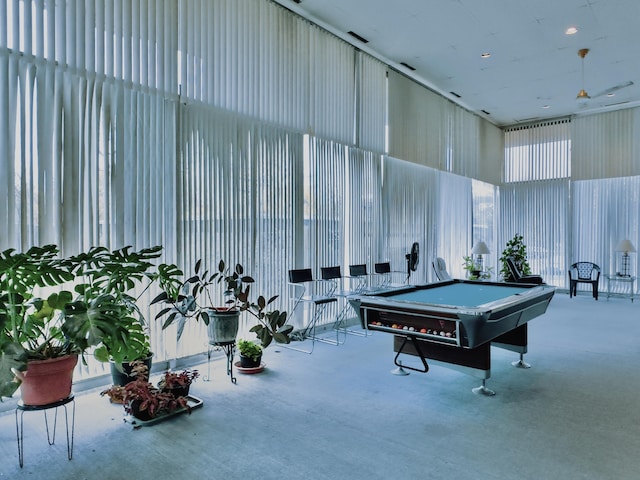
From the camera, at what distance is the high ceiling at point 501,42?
5.59 meters

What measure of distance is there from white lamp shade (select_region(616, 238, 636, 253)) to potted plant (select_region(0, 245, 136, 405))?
9748mm

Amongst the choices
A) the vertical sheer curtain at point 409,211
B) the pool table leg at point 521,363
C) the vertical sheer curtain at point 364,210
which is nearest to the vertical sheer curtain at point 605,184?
the vertical sheer curtain at point 409,211

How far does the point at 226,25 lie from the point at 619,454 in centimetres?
529

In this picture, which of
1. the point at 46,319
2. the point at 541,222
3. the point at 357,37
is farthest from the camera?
the point at 541,222

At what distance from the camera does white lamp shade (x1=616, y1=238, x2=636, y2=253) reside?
353 inches

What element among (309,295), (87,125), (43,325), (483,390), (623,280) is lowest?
(483,390)

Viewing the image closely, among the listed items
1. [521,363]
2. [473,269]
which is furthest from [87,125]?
[473,269]

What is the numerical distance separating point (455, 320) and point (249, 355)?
2143 millimetres

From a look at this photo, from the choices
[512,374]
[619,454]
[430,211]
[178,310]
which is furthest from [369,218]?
[619,454]

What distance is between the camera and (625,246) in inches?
355

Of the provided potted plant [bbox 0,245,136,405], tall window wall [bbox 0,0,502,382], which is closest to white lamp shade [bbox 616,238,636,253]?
tall window wall [bbox 0,0,502,382]

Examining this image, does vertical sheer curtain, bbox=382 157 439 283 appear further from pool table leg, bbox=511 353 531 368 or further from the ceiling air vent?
pool table leg, bbox=511 353 531 368

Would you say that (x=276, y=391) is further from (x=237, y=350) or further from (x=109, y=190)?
(x=109, y=190)

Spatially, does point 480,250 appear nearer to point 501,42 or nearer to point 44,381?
point 501,42
